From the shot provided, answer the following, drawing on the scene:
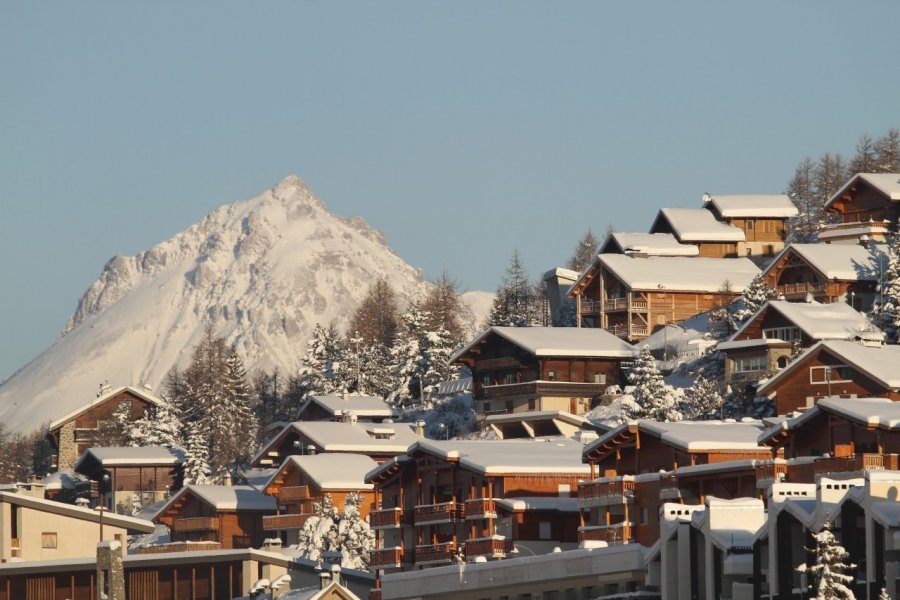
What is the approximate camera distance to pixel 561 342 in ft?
412

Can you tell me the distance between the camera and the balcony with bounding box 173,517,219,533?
116500 millimetres

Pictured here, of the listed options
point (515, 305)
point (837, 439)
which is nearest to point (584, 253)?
point (515, 305)

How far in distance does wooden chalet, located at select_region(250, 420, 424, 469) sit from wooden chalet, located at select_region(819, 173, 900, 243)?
29432 mm

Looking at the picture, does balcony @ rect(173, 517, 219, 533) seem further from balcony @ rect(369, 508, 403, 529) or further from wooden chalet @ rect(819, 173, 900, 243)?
wooden chalet @ rect(819, 173, 900, 243)

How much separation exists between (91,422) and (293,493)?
4221 cm

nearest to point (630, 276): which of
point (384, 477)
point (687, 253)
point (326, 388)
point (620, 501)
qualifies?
point (687, 253)

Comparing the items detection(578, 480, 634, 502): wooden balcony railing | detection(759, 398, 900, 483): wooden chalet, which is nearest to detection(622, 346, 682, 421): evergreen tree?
detection(578, 480, 634, 502): wooden balcony railing

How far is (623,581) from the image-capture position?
65.1 m

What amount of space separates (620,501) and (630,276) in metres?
61.8

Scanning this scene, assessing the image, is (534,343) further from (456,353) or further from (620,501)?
(620,501)

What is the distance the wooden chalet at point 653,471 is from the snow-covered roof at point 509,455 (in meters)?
5.81

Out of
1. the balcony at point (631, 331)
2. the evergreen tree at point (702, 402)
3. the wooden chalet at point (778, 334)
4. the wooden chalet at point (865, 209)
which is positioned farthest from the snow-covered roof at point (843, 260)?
the evergreen tree at point (702, 402)

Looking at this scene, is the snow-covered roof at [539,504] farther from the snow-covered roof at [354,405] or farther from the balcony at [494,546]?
the snow-covered roof at [354,405]

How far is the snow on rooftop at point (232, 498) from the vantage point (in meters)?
117
